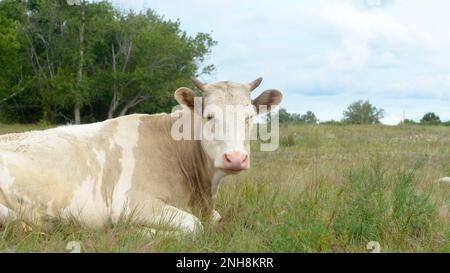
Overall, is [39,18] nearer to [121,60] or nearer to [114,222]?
[121,60]

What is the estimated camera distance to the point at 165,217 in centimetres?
669

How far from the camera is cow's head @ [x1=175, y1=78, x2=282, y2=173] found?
6.56 m

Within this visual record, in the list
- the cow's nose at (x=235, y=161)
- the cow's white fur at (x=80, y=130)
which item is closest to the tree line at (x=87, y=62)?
the cow's white fur at (x=80, y=130)

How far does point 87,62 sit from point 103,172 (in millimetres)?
49098

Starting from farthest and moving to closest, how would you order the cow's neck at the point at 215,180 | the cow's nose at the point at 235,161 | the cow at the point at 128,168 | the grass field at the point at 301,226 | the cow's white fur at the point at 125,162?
1. the cow's neck at the point at 215,180
2. the cow's white fur at the point at 125,162
3. the cow at the point at 128,168
4. the cow's nose at the point at 235,161
5. the grass field at the point at 301,226

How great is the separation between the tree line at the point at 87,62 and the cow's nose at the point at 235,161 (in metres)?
41.1

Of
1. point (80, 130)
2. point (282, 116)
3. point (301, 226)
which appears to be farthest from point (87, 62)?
point (301, 226)

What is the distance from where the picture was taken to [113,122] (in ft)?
25.5

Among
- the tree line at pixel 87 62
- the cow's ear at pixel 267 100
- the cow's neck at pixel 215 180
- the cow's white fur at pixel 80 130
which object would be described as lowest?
the cow's neck at pixel 215 180

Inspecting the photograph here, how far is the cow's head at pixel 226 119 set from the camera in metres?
6.56

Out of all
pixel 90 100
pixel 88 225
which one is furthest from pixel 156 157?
pixel 90 100

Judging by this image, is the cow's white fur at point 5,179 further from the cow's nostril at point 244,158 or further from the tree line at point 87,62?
the tree line at point 87,62

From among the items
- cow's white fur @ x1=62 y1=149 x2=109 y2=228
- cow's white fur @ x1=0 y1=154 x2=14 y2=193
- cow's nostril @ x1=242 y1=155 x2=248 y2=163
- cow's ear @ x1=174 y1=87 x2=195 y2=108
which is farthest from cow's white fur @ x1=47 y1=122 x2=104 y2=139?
cow's nostril @ x1=242 y1=155 x2=248 y2=163

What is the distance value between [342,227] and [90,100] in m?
49.2
